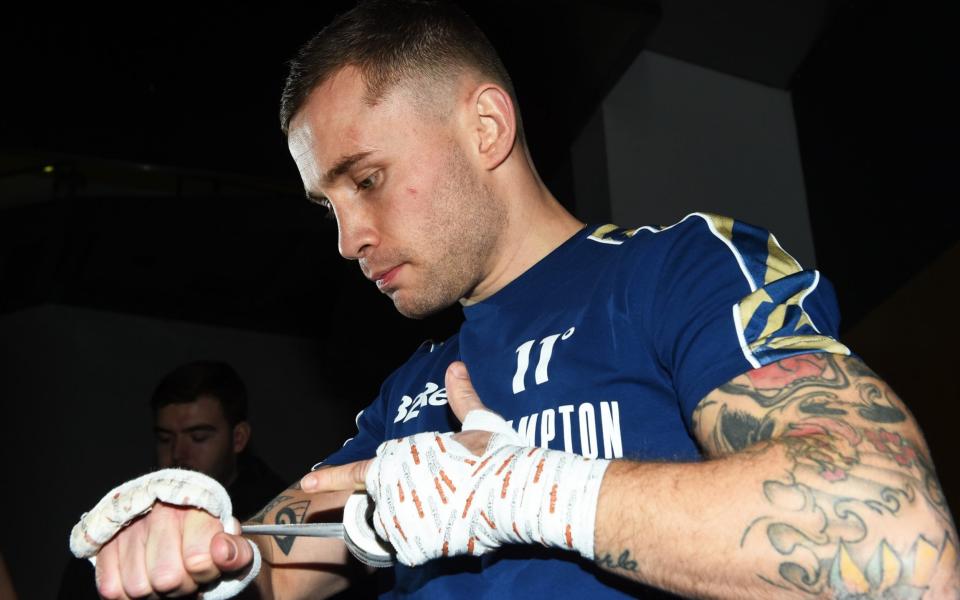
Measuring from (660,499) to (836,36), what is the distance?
9.43ft

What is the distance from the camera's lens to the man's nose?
1475mm

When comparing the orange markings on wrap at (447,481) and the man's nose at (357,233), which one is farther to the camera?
the man's nose at (357,233)

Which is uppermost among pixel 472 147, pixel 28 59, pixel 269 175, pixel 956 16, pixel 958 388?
pixel 28 59

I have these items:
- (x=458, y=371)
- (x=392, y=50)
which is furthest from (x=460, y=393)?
(x=392, y=50)

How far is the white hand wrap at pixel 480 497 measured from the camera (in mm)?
982

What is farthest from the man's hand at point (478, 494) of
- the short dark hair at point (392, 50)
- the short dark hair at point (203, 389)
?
the short dark hair at point (203, 389)

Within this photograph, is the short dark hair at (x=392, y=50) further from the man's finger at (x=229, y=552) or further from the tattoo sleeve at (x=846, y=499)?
the tattoo sleeve at (x=846, y=499)

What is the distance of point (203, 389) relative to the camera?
3.38 meters

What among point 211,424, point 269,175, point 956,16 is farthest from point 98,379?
point 956,16

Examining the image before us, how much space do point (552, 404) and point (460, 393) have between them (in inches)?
4.3

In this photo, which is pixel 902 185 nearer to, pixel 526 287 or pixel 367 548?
pixel 526 287

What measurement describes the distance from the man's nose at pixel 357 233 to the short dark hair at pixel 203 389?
1980 mm

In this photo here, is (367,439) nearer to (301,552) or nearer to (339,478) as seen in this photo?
(301,552)

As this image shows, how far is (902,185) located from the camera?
291 cm
